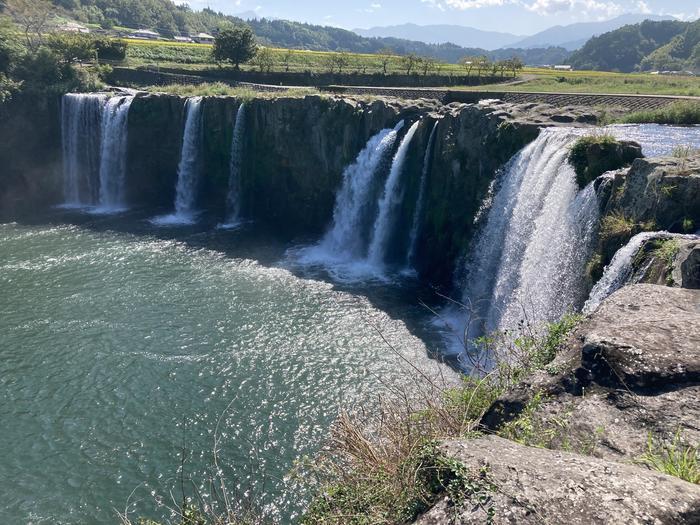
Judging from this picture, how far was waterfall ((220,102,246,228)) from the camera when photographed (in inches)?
1633

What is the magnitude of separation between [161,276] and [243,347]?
10.1 m

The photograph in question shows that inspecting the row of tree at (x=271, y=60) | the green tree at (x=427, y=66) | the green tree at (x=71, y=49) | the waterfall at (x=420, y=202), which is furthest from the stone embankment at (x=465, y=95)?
the green tree at (x=427, y=66)

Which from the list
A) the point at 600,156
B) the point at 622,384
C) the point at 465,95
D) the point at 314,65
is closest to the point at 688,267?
the point at 622,384

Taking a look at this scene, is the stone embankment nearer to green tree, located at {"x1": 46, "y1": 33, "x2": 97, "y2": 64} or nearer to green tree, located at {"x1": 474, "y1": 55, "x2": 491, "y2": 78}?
green tree, located at {"x1": 46, "y1": 33, "x2": 97, "y2": 64}

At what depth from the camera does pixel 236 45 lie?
6247 cm

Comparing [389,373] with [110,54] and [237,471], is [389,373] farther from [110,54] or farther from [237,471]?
[110,54]

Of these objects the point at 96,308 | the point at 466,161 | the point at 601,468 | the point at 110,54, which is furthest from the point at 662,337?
the point at 110,54

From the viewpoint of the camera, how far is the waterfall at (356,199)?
34.5 meters

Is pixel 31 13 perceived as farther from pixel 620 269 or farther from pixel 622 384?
pixel 622 384

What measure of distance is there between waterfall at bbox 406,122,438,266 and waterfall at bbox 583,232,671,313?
58.2 ft

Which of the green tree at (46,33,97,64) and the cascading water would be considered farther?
the green tree at (46,33,97,64)

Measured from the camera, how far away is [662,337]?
8.70 m

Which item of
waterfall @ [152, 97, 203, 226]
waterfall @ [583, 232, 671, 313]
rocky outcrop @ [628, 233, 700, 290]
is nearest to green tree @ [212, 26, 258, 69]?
waterfall @ [152, 97, 203, 226]

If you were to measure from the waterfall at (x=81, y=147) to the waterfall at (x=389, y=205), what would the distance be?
2697 centimetres
